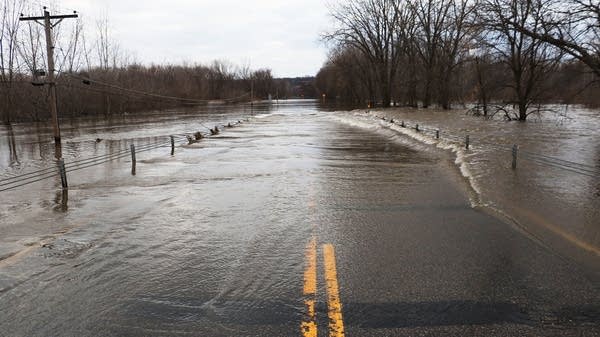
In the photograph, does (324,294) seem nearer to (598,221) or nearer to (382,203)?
(382,203)

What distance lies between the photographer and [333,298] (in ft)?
14.1

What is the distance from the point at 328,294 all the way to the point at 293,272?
71 centimetres

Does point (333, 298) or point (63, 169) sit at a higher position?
point (63, 169)

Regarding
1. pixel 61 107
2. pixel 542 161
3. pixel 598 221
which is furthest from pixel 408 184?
pixel 61 107

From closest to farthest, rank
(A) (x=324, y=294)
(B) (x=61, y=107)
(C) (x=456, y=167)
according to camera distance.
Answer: (A) (x=324, y=294), (C) (x=456, y=167), (B) (x=61, y=107)

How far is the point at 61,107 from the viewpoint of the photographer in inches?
2191

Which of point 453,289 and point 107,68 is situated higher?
point 107,68

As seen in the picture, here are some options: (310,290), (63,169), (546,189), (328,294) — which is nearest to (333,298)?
(328,294)

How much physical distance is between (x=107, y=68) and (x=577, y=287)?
74.6 metres

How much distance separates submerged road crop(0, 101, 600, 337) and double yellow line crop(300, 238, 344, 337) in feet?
0.06

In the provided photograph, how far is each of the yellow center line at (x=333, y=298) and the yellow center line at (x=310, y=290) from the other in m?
0.13

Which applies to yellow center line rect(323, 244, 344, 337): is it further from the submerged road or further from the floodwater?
the floodwater

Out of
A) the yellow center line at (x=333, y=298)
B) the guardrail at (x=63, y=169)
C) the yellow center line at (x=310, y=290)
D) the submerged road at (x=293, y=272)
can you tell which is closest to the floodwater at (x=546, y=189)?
the submerged road at (x=293, y=272)

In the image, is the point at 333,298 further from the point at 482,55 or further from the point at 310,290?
the point at 482,55
